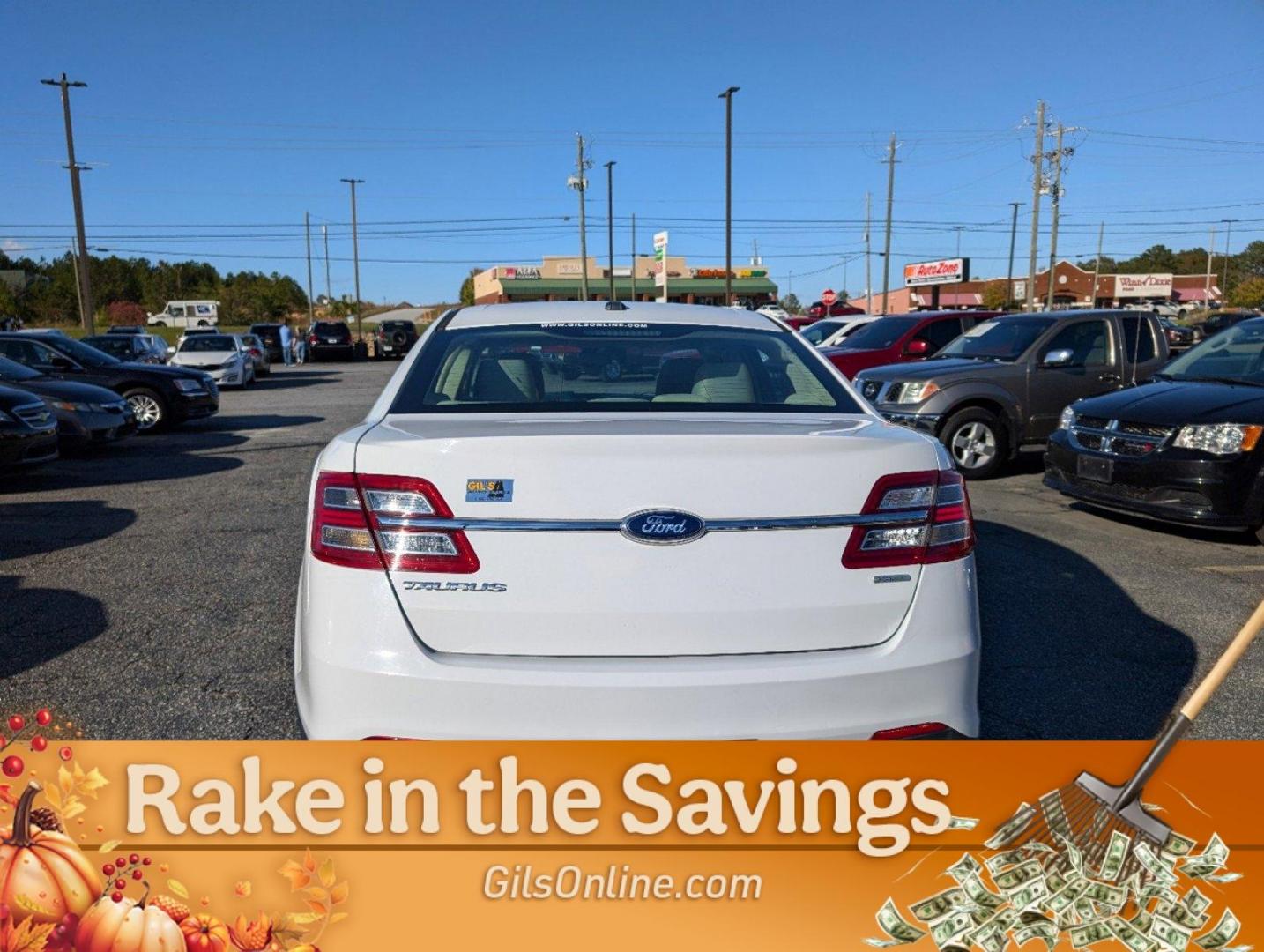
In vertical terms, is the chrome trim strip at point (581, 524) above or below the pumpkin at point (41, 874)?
above

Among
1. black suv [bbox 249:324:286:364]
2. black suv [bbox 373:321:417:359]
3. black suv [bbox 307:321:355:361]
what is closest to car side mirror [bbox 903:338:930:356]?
black suv [bbox 249:324:286:364]

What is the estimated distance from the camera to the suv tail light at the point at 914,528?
7.67 ft

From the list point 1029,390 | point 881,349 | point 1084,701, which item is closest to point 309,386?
point 881,349

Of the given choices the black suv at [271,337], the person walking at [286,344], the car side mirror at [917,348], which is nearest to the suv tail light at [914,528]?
the car side mirror at [917,348]

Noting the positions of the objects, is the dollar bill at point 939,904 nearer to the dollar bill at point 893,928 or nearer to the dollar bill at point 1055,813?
the dollar bill at point 893,928

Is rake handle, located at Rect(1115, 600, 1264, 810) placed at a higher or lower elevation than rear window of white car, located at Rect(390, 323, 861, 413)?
lower

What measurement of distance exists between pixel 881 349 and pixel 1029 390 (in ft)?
14.7

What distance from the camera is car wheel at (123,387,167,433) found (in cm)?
1475

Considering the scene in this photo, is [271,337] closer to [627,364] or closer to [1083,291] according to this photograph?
[627,364]

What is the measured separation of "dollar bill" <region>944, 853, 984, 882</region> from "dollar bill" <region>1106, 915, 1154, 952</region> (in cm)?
28

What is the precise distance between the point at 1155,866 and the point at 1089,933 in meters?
0.21

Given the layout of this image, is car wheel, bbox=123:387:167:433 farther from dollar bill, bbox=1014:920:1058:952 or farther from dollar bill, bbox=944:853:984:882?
dollar bill, bbox=1014:920:1058:952

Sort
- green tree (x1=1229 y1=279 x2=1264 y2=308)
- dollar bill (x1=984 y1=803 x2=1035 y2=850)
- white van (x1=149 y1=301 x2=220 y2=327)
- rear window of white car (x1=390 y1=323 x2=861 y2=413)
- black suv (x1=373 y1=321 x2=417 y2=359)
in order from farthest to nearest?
green tree (x1=1229 y1=279 x2=1264 y2=308), white van (x1=149 y1=301 x2=220 y2=327), black suv (x1=373 y1=321 x2=417 y2=359), rear window of white car (x1=390 y1=323 x2=861 y2=413), dollar bill (x1=984 y1=803 x2=1035 y2=850)

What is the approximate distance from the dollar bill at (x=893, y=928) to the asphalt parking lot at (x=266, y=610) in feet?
6.08
